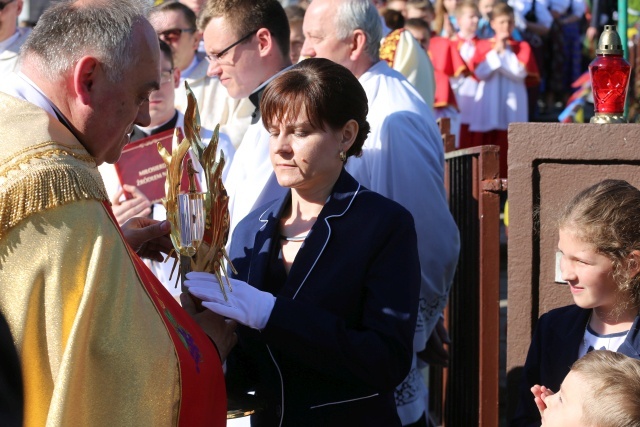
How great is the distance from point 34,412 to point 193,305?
656mm

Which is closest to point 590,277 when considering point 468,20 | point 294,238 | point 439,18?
point 294,238

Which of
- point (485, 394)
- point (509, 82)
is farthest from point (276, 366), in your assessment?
point (509, 82)

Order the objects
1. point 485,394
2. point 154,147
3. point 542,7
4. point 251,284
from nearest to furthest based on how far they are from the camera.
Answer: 1. point 251,284
2. point 485,394
3. point 154,147
4. point 542,7

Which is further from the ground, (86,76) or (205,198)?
(86,76)

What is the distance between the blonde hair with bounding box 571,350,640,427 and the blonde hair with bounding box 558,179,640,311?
50 cm

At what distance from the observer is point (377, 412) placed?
2.99 metres

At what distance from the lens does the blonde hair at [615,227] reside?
291 cm

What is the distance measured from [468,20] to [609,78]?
8615 millimetres

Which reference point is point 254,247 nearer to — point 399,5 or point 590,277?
point 590,277

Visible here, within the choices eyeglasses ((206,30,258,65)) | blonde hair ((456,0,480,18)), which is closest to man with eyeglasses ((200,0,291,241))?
eyeglasses ((206,30,258,65))

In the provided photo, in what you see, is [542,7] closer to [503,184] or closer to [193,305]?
[503,184]

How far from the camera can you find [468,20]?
1189 centimetres

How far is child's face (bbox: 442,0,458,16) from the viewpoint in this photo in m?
12.8

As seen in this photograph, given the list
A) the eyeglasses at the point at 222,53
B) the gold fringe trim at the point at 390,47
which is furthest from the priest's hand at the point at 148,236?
the gold fringe trim at the point at 390,47
